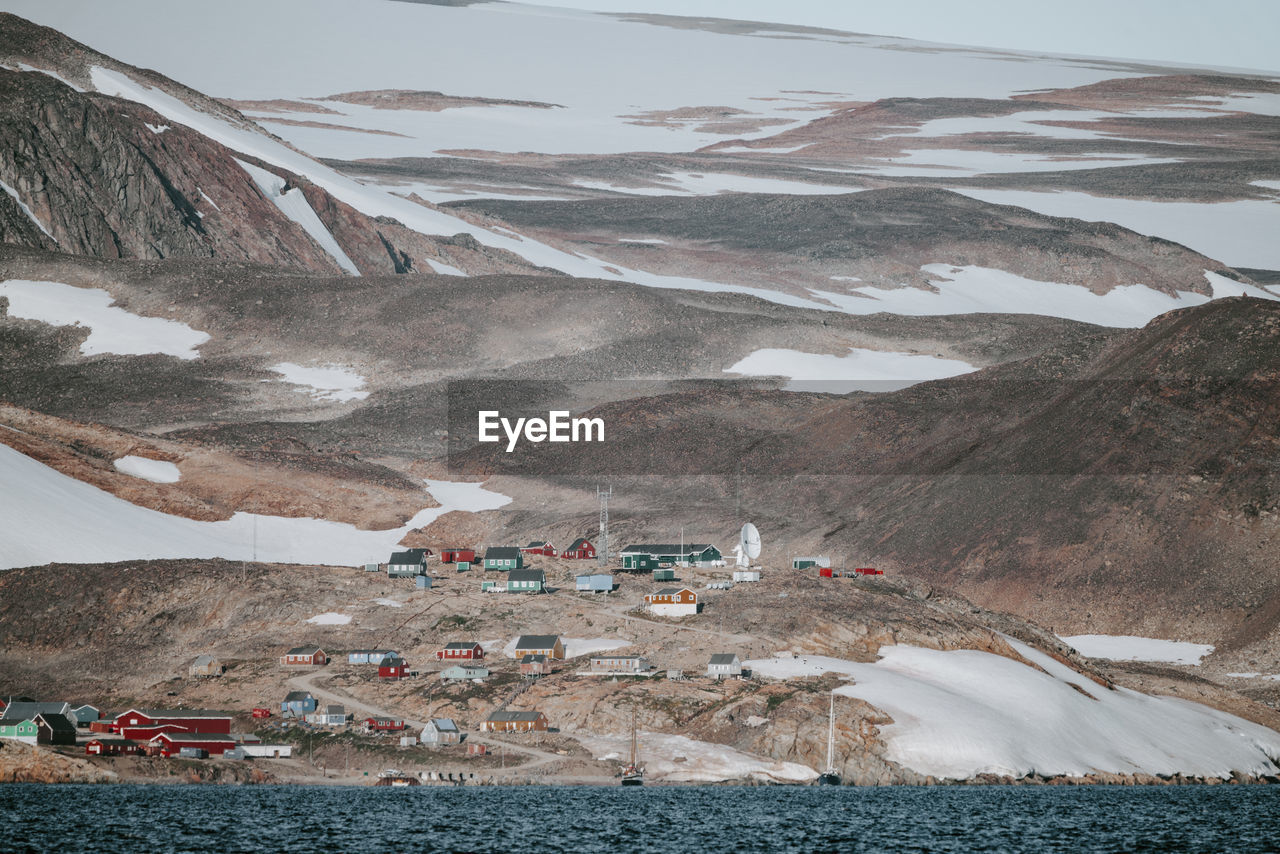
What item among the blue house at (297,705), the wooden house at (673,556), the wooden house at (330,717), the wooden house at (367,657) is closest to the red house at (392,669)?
the wooden house at (367,657)

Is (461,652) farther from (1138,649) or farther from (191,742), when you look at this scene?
(1138,649)

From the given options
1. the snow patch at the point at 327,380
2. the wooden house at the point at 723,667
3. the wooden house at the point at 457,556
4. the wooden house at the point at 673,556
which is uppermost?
the wooden house at the point at 723,667

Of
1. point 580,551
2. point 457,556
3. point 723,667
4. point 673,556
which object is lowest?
point 580,551

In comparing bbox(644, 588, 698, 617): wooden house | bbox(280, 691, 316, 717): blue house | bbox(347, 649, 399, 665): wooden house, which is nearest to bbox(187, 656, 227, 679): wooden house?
bbox(347, 649, 399, 665): wooden house

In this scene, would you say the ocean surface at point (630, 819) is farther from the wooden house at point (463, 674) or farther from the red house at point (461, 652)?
the red house at point (461, 652)

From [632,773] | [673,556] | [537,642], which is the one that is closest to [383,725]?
[537,642]
